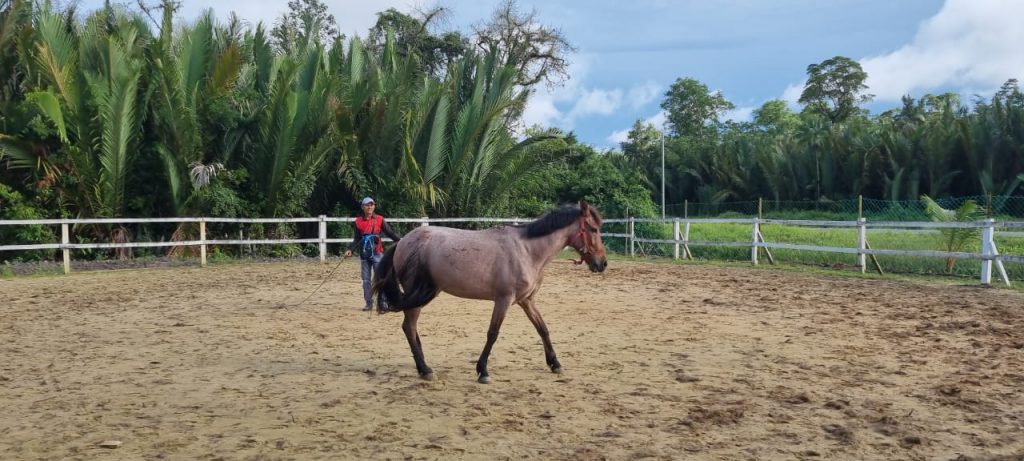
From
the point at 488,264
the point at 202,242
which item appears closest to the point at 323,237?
the point at 202,242

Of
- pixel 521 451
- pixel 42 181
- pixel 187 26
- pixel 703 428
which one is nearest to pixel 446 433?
pixel 521 451

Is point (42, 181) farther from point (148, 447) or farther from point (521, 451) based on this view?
point (521, 451)

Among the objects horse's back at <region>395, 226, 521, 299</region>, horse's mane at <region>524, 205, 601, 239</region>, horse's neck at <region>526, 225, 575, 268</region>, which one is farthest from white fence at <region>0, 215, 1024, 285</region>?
horse's back at <region>395, 226, 521, 299</region>

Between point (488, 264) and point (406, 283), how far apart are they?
0.74 metres

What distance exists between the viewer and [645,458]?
12.7 ft

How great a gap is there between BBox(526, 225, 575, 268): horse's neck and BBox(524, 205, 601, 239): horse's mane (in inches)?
1.4

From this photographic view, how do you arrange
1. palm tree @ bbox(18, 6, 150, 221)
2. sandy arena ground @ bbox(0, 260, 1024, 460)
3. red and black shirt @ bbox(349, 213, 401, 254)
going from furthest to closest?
1. palm tree @ bbox(18, 6, 150, 221)
2. red and black shirt @ bbox(349, 213, 401, 254)
3. sandy arena ground @ bbox(0, 260, 1024, 460)

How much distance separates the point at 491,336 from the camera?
5.70m

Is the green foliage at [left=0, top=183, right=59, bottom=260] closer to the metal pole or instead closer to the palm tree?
the palm tree

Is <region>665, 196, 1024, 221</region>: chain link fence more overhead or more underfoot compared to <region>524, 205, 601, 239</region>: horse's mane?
more overhead

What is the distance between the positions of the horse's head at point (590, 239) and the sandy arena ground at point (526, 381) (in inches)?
36.1

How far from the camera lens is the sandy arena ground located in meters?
4.12

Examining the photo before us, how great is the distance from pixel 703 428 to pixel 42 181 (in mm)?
16426

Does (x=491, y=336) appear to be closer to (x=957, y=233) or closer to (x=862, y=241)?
(x=862, y=241)
